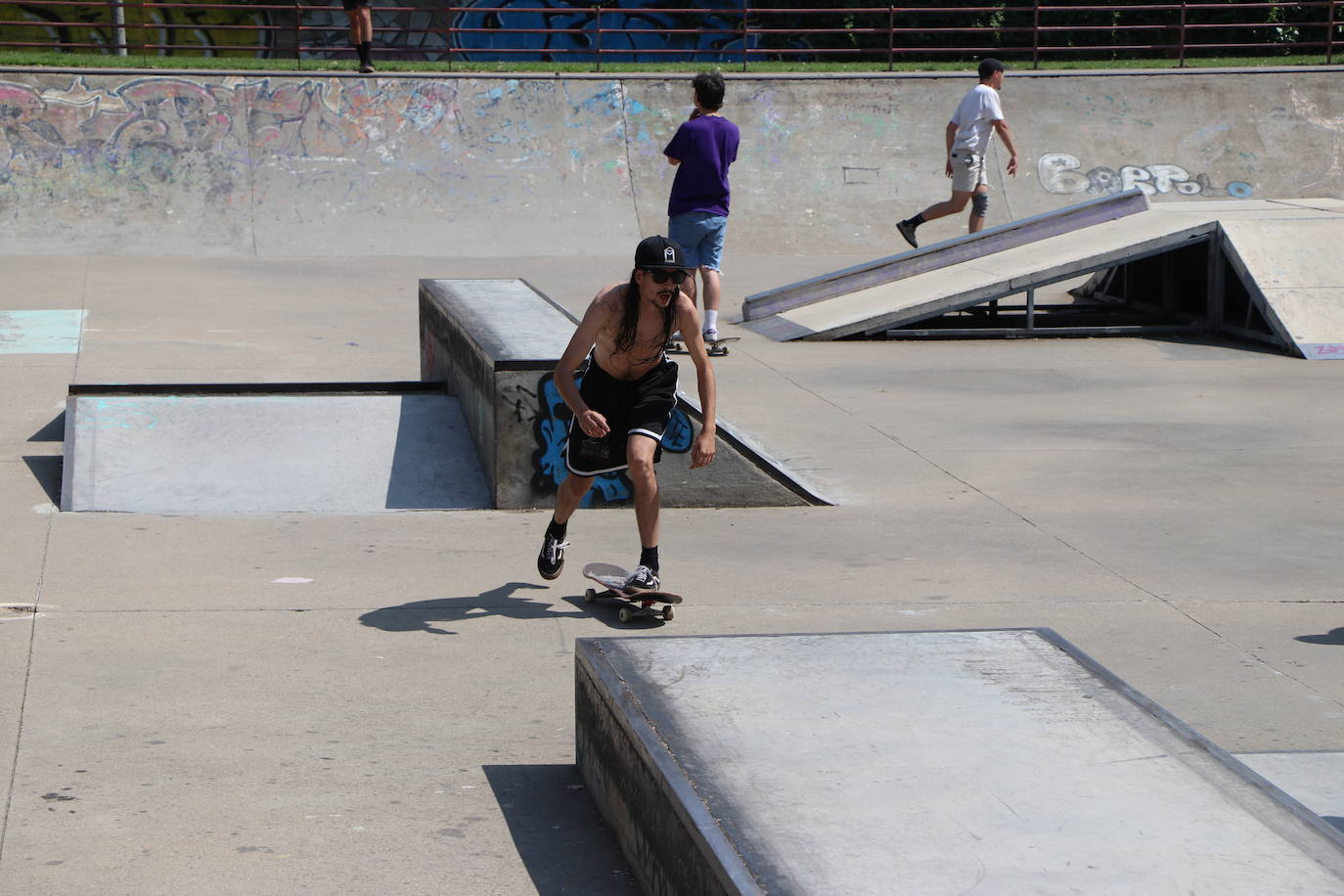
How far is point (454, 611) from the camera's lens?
5.79 m

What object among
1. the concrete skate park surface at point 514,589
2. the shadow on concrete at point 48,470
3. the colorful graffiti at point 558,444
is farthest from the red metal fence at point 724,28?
the colorful graffiti at point 558,444

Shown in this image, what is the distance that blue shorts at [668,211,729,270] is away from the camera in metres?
10.8

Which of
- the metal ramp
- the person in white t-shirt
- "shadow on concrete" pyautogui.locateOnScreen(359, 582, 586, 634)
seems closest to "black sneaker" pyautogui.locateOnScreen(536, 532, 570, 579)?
"shadow on concrete" pyautogui.locateOnScreen(359, 582, 586, 634)

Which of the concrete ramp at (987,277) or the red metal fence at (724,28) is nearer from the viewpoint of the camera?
the concrete ramp at (987,277)

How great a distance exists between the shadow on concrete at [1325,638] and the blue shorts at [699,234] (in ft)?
19.4

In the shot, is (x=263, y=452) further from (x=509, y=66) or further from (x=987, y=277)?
(x=509, y=66)

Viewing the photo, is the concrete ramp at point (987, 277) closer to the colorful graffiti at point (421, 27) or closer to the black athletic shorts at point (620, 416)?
the black athletic shorts at point (620, 416)

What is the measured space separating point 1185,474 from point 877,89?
12.4 meters

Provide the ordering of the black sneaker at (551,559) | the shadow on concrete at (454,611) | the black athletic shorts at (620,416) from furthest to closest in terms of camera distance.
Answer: the black sneaker at (551,559) < the black athletic shorts at (620,416) < the shadow on concrete at (454,611)

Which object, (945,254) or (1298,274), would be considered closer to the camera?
(1298,274)

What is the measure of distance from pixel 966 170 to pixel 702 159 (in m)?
4.14

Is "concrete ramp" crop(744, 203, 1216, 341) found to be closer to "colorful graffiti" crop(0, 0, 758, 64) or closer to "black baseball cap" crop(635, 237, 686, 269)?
"black baseball cap" crop(635, 237, 686, 269)

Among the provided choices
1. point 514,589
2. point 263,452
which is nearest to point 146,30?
point 263,452

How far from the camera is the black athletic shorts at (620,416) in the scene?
5.76 m
